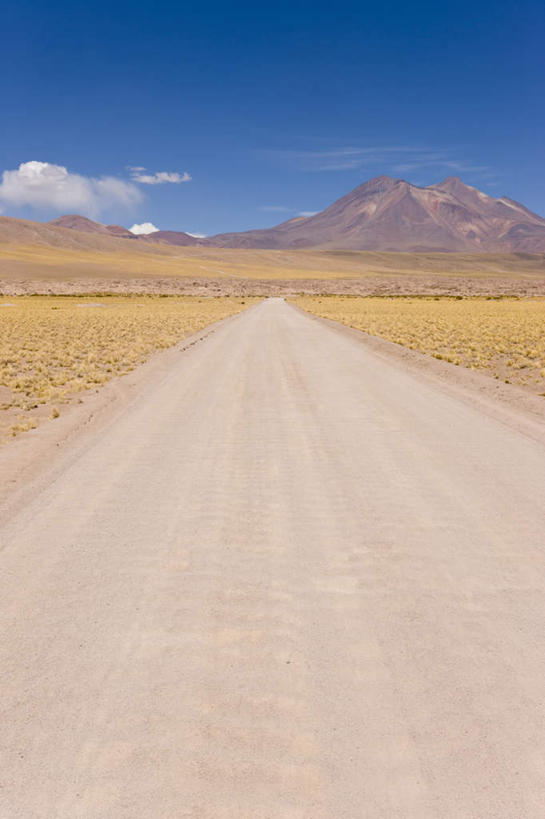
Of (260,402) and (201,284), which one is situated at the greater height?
(201,284)

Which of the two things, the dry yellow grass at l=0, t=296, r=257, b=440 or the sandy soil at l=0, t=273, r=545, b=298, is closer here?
the dry yellow grass at l=0, t=296, r=257, b=440

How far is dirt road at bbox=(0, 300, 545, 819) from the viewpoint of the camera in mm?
2633

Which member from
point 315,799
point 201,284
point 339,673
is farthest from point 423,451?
point 201,284

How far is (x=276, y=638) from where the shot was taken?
12.1ft

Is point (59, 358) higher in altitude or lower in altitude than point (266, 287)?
lower

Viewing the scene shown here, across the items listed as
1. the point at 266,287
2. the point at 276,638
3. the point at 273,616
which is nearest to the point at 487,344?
the point at 273,616

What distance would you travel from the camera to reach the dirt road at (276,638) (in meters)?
2.63

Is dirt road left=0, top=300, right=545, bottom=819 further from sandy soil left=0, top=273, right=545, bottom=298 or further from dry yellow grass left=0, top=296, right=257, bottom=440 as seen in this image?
sandy soil left=0, top=273, right=545, bottom=298

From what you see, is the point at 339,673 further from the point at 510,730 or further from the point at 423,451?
the point at 423,451

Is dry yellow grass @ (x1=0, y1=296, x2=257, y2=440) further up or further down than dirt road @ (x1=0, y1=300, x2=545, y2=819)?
further up

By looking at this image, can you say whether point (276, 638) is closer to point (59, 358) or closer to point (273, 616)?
point (273, 616)

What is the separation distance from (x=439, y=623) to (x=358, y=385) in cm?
986

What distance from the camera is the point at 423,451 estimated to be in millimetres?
8008

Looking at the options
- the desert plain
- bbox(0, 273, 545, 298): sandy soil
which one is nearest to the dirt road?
the desert plain
